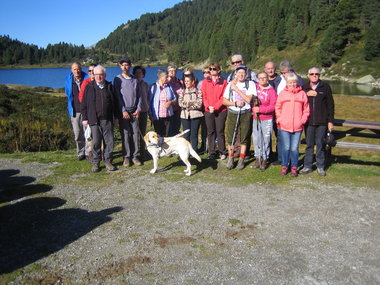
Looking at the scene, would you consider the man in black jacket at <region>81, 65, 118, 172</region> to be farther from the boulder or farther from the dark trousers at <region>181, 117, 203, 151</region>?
the boulder

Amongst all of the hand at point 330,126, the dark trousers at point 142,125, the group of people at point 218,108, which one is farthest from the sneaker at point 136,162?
the hand at point 330,126

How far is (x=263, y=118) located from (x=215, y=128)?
58.6 inches

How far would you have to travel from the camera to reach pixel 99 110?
739 centimetres

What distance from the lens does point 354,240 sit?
4.72 meters

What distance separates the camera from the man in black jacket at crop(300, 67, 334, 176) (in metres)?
6.98

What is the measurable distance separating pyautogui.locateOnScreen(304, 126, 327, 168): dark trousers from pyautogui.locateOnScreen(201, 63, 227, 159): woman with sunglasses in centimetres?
220

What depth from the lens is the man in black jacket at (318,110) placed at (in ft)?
22.9

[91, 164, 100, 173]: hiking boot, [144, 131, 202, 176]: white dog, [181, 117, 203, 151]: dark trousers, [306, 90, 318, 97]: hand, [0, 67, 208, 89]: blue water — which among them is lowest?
[91, 164, 100, 173]: hiking boot

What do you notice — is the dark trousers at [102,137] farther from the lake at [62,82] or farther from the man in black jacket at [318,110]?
the lake at [62,82]

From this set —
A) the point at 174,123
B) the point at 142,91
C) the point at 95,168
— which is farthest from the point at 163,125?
the point at 95,168

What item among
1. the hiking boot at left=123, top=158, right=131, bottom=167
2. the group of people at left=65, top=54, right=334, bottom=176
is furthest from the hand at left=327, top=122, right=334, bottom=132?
the hiking boot at left=123, top=158, right=131, bottom=167

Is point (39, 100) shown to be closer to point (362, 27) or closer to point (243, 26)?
point (362, 27)

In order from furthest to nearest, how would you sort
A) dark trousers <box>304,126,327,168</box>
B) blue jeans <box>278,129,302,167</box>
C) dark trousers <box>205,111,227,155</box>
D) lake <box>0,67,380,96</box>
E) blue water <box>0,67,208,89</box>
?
blue water <box>0,67,208,89</box> < lake <box>0,67,380,96</box> < dark trousers <box>205,111,227,155</box> < dark trousers <box>304,126,327,168</box> < blue jeans <box>278,129,302,167</box>

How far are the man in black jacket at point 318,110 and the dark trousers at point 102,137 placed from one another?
4.91 m
